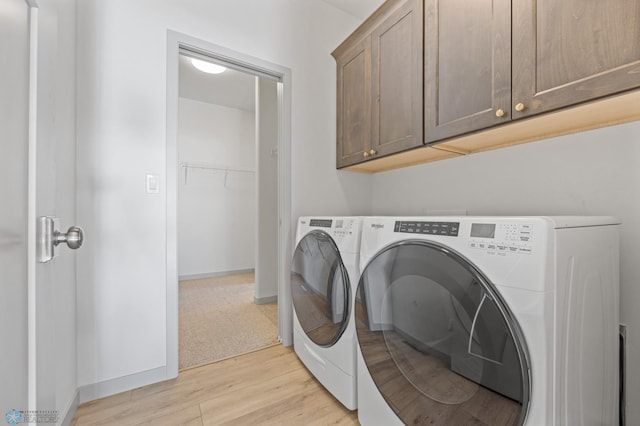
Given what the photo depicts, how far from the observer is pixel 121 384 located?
142cm

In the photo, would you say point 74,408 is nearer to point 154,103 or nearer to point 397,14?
point 154,103

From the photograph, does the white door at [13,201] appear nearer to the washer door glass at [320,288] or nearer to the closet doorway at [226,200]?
the washer door glass at [320,288]

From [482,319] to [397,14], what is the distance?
5.39ft

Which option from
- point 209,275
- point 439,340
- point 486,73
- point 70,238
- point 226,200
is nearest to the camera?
point 70,238

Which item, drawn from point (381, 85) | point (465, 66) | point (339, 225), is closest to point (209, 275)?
point (339, 225)

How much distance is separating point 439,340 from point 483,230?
379mm

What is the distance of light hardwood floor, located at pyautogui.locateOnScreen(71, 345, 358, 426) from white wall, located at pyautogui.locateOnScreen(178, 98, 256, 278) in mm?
2596

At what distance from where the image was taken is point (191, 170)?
3.91 m

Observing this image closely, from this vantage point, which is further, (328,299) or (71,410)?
(328,299)

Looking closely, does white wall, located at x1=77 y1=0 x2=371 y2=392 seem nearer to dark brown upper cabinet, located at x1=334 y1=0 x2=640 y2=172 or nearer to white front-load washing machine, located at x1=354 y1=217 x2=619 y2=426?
dark brown upper cabinet, located at x1=334 y1=0 x2=640 y2=172

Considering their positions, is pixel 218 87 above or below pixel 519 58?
above

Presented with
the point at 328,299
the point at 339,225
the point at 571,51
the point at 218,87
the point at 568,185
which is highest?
the point at 218,87

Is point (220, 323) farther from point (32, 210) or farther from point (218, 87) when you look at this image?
point (218, 87)

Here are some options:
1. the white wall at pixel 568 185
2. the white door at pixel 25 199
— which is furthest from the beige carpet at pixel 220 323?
the white wall at pixel 568 185
